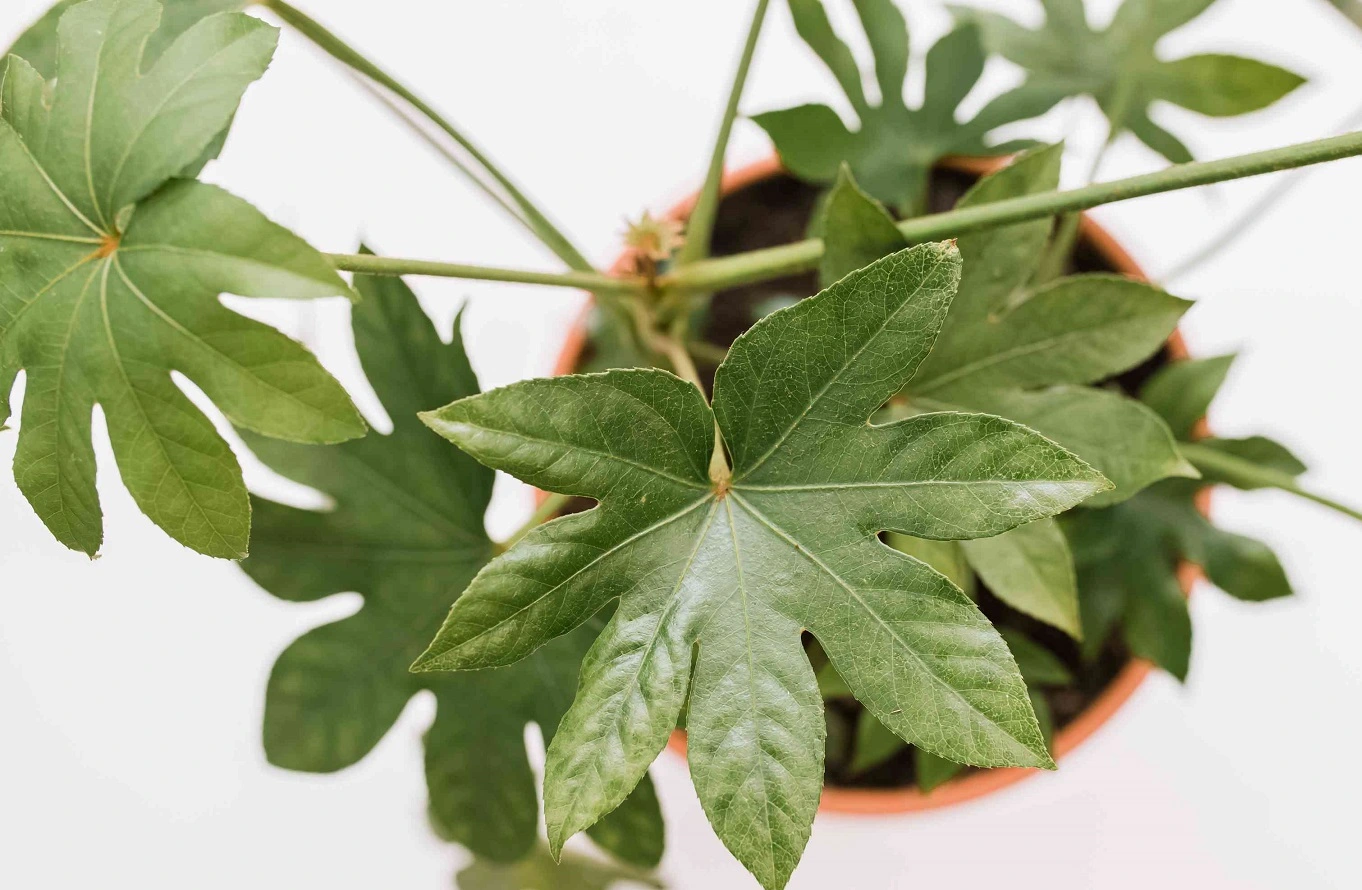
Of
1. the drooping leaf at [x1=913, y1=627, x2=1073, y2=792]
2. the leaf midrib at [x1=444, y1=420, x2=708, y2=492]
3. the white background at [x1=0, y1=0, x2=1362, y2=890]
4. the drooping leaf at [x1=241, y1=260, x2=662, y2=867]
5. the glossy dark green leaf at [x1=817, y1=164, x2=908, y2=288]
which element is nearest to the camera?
the leaf midrib at [x1=444, y1=420, x2=708, y2=492]

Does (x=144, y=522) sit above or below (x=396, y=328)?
above

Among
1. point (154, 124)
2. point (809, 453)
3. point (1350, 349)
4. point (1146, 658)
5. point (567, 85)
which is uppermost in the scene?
point (567, 85)

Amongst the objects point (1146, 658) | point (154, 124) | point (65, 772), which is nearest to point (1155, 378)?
point (1146, 658)

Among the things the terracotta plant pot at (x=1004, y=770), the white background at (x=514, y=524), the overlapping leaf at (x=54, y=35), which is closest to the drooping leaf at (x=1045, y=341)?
the terracotta plant pot at (x=1004, y=770)

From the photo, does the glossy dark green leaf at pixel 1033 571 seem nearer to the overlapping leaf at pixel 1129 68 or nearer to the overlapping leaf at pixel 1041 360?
the overlapping leaf at pixel 1041 360

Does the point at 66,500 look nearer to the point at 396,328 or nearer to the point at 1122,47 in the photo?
the point at 396,328

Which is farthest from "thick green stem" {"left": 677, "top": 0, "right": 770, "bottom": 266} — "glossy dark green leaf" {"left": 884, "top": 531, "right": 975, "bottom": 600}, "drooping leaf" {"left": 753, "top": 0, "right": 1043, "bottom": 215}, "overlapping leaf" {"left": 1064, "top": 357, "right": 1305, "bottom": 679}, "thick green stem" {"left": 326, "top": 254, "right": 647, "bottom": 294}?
"overlapping leaf" {"left": 1064, "top": 357, "right": 1305, "bottom": 679}

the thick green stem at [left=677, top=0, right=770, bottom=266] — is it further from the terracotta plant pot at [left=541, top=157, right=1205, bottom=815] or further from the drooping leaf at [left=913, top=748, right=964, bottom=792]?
the drooping leaf at [left=913, top=748, right=964, bottom=792]
